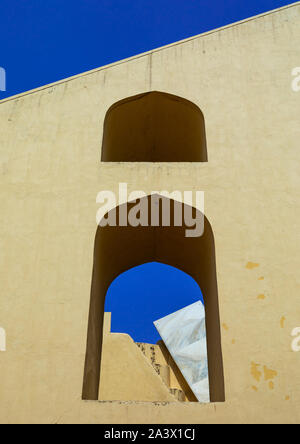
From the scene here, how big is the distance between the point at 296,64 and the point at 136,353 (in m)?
7.79

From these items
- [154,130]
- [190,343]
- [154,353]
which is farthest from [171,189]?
[190,343]

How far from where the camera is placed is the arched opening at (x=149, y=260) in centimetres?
454

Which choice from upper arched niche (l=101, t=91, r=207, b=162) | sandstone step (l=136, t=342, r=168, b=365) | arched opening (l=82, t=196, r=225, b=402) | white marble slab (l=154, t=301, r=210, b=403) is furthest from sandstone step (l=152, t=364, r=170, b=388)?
upper arched niche (l=101, t=91, r=207, b=162)

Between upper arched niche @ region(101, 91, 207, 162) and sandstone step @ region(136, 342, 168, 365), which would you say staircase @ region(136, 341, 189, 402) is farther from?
upper arched niche @ region(101, 91, 207, 162)

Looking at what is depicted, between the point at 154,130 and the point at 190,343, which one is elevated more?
the point at 154,130

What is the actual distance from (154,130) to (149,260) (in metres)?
1.98

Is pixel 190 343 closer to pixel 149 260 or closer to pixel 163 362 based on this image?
pixel 163 362

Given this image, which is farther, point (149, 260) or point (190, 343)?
point (190, 343)

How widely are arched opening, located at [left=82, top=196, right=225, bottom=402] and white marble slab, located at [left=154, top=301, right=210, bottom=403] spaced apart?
10.8 meters

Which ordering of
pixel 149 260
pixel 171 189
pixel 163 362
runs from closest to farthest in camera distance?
pixel 171 189, pixel 149 260, pixel 163 362

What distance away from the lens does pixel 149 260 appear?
6.78m

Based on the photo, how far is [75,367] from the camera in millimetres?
3910

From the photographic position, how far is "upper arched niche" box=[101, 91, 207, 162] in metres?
5.95
